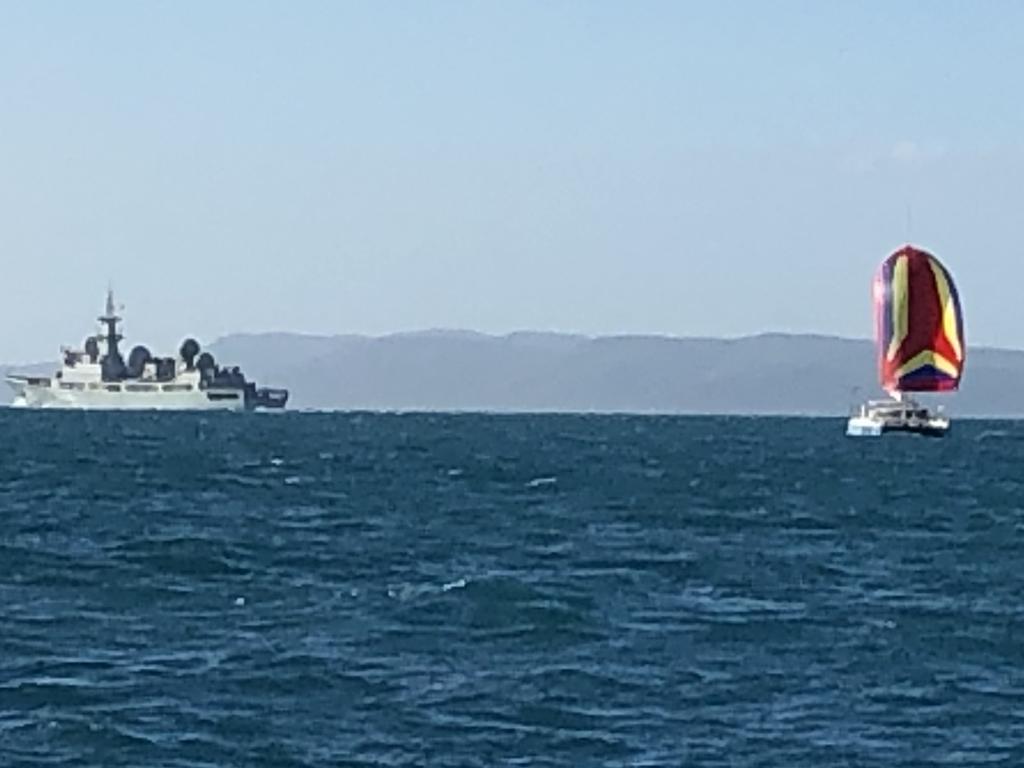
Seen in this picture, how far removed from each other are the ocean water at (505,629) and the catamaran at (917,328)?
44.3 m

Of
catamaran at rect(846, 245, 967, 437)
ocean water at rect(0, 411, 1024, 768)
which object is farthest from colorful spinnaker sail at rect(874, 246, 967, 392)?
ocean water at rect(0, 411, 1024, 768)

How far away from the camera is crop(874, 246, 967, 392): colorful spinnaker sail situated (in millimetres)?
103188

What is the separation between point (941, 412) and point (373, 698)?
93.8 metres

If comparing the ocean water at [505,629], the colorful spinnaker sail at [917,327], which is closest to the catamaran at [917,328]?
the colorful spinnaker sail at [917,327]

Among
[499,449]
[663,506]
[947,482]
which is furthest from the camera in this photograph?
[499,449]

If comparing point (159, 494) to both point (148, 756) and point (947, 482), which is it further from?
point (148, 756)

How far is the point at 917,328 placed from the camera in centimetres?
10381

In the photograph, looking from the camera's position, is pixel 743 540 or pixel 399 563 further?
pixel 743 540

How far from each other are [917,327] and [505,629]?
256ft

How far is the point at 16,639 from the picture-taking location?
86.6 ft

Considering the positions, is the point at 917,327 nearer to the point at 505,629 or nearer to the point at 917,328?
the point at 917,328

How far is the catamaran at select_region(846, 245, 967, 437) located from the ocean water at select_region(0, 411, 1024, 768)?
1745 inches

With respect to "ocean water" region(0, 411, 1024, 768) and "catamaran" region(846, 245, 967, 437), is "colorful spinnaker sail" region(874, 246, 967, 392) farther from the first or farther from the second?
"ocean water" region(0, 411, 1024, 768)

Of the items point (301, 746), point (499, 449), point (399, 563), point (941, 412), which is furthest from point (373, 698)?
point (941, 412)
